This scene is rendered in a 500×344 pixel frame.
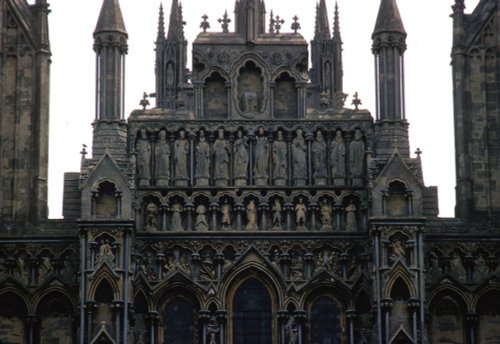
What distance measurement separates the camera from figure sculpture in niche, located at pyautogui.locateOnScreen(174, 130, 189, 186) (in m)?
50.4

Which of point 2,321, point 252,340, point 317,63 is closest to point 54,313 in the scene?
point 2,321

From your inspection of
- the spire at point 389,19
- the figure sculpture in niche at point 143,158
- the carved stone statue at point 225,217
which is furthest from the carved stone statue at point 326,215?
the spire at point 389,19

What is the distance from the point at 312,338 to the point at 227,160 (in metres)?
5.08

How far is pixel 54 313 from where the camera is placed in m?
49.6

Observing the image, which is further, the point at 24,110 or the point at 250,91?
the point at 250,91

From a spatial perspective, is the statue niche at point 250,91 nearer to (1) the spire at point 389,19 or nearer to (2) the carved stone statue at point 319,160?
(2) the carved stone statue at point 319,160

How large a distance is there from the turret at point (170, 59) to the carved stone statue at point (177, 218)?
12.6 m

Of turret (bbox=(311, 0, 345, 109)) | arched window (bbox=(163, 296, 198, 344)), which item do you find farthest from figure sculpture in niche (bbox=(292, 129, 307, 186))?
turret (bbox=(311, 0, 345, 109))

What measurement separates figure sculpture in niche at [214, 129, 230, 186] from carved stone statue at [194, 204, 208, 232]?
76 centimetres

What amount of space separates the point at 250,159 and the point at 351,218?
303 cm

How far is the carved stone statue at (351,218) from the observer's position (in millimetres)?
50156

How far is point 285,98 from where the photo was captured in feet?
169

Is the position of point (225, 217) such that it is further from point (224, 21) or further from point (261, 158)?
point (224, 21)

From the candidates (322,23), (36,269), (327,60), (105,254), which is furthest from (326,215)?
(322,23)
